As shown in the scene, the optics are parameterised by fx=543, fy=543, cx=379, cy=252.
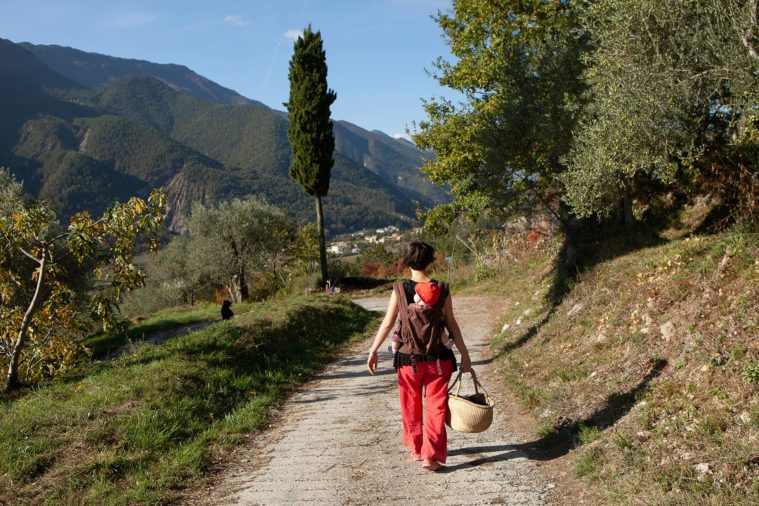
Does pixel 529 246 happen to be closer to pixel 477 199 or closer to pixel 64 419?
pixel 477 199

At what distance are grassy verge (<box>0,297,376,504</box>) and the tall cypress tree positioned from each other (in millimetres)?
17753

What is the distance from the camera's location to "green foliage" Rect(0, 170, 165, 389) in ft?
29.2

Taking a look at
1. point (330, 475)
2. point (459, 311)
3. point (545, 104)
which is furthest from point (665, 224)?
point (330, 475)

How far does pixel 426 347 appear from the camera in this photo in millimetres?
5270

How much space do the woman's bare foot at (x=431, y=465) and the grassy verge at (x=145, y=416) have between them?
2397 millimetres

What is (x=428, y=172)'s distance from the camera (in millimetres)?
15867

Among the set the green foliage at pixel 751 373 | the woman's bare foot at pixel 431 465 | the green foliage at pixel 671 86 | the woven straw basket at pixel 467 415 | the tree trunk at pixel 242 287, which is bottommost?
the tree trunk at pixel 242 287

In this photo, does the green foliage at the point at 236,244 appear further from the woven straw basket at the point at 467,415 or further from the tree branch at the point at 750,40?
the tree branch at the point at 750,40

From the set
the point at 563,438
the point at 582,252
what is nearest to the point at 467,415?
the point at 563,438

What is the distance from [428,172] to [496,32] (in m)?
4.17

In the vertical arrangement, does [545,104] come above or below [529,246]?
above

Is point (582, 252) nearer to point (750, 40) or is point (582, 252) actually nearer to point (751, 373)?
point (750, 40)

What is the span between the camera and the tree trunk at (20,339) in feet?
29.3

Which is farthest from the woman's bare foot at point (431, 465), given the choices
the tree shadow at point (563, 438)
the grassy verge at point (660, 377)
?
the grassy verge at point (660, 377)
